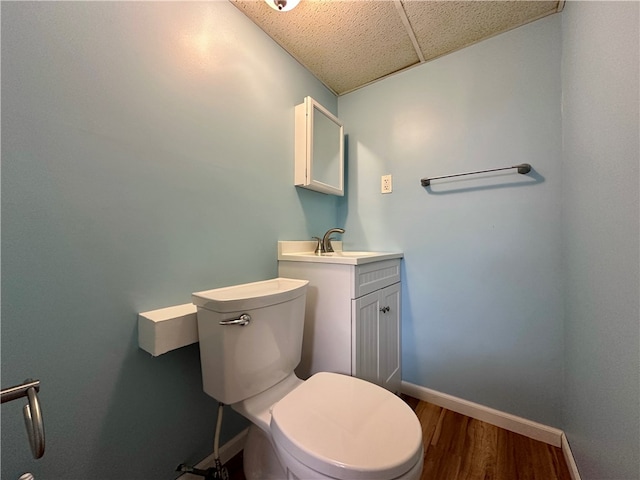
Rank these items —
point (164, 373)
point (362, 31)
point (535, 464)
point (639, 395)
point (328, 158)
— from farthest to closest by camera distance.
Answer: point (328, 158) < point (362, 31) < point (535, 464) < point (164, 373) < point (639, 395)

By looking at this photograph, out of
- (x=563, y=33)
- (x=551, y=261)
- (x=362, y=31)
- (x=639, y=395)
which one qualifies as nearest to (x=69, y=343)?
(x=639, y=395)

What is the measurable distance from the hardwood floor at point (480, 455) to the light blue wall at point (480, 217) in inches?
4.9

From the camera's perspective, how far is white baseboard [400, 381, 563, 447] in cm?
113

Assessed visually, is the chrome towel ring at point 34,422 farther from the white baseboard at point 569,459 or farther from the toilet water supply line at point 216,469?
the white baseboard at point 569,459

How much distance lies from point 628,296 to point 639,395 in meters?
0.21

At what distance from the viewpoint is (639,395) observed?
530mm

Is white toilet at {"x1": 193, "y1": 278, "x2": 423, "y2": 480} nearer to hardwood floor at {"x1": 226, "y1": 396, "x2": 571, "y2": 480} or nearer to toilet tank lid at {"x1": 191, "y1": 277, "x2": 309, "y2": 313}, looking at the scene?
toilet tank lid at {"x1": 191, "y1": 277, "x2": 309, "y2": 313}

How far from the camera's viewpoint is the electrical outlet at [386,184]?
5.12 ft

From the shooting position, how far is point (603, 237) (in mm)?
702

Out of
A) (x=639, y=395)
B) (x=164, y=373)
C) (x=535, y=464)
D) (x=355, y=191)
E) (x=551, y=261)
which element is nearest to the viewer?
(x=639, y=395)

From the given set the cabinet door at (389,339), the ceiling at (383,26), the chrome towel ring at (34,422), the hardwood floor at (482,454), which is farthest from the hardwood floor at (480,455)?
the ceiling at (383,26)

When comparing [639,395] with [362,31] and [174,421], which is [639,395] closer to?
[174,421]

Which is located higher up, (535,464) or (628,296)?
(628,296)

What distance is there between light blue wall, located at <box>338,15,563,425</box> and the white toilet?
77 cm
